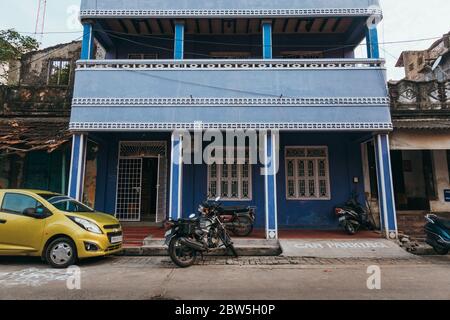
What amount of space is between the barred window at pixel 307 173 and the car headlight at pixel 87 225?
6.58 m

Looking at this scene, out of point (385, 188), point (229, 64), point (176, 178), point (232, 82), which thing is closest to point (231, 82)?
point (232, 82)

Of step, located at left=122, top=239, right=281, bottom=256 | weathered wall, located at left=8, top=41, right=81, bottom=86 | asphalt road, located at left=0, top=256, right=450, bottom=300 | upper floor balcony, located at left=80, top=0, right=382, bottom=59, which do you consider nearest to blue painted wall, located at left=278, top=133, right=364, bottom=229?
step, located at left=122, top=239, right=281, bottom=256

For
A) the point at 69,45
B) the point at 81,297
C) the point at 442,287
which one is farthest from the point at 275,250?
the point at 69,45

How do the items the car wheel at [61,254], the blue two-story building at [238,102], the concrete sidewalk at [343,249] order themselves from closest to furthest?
the car wheel at [61,254], the concrete sidewalk at [343,249], the blue two-story building at [238,102]

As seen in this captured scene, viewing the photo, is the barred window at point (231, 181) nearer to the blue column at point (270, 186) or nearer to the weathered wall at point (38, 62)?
the blue column at point (270, 186)

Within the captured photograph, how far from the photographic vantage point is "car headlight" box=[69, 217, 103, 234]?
22.2 feet

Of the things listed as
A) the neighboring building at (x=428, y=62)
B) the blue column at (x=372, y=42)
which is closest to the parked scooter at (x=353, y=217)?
the blue column at (x=372, y=42)

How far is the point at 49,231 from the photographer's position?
264 inches

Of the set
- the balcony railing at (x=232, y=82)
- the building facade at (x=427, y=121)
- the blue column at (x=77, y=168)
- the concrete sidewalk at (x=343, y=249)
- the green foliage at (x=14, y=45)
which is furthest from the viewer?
the green foliage at (x=14, y=45)

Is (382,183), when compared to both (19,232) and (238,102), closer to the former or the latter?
(238,102)

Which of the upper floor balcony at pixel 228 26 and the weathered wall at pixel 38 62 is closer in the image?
the upper floor balcony at pixel 228 26

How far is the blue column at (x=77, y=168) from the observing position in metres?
9.10

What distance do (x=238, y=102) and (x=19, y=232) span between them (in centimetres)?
651
